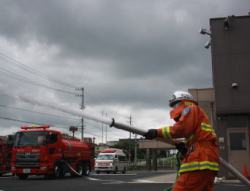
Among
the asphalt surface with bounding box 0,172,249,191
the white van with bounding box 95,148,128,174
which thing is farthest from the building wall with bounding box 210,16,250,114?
the white van with bounding box 95,148,128,174

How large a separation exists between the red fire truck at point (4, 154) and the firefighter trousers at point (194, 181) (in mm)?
27367

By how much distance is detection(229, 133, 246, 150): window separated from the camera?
2230 cm

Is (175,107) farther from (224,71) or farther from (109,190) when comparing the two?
(224,71)

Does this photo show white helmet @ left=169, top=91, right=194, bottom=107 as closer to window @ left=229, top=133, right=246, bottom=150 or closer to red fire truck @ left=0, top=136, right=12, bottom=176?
window @ left=229, top=133, right=246, bottom=150

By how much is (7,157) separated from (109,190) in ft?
60.9

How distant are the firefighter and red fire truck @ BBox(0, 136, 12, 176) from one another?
27.3 meters

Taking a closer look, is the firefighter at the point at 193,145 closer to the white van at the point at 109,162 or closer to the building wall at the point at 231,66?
the building wall at the point at 231,66

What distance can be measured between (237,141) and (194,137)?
1728 cm

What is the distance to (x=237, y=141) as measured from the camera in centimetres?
2245

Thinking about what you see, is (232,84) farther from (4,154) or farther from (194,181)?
(194,181)

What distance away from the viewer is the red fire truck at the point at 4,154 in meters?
31.9

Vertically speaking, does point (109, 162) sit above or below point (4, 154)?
below

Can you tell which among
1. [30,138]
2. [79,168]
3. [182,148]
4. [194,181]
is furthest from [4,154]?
[194,181]

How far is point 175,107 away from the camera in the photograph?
19.6 feet
